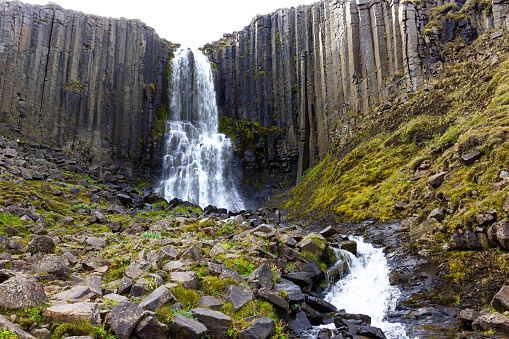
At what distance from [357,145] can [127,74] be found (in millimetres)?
26267

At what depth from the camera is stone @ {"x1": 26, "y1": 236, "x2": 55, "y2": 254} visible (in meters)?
10.1

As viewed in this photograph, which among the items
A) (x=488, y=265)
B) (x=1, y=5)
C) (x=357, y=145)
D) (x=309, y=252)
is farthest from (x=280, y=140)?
(x=1, y=5)

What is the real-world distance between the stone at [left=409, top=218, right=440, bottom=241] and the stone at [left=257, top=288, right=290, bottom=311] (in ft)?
20.4

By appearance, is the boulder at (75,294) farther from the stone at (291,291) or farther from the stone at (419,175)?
the stone at (419,175)

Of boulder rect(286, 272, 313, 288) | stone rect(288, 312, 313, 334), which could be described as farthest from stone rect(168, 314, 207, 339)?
boulder rect(286, 272, 313, 288)

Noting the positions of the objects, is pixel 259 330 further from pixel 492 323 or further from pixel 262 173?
pixel 262 173

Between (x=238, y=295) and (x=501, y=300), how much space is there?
6025mm

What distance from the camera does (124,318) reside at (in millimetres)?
5816

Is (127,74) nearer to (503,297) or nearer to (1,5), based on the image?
(1,5)

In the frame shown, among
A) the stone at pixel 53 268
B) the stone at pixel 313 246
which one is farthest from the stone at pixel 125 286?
the stone at pixel 313 246

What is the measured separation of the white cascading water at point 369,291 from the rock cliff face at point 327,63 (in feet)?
50.0

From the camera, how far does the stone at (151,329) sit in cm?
586

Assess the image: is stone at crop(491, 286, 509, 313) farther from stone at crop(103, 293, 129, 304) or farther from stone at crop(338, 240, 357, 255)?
stone at crop(103, 293, 129, 304)

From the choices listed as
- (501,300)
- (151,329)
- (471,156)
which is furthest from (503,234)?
(151,329)
